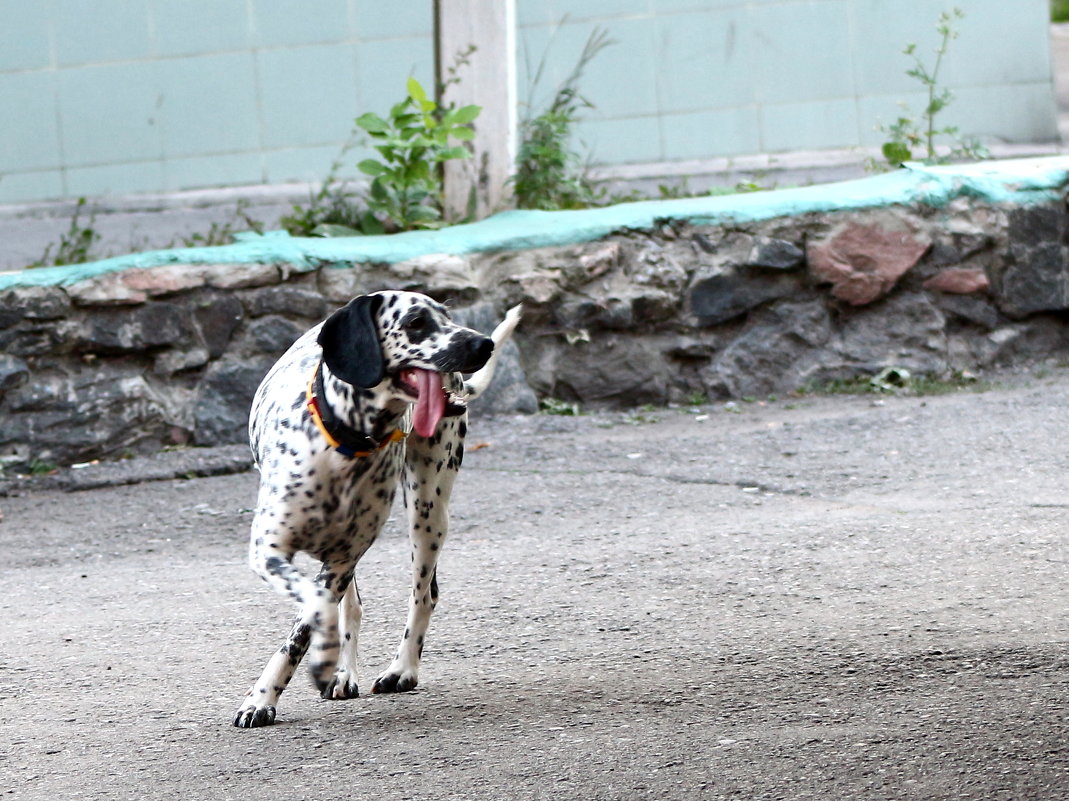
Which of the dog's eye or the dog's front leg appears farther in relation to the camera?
the dog's front leg

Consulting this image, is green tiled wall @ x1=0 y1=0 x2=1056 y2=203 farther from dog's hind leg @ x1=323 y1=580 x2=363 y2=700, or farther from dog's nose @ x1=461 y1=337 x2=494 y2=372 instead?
dog's nose @ x1=461 y1=337 x2=494 y2=372

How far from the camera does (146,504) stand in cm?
631

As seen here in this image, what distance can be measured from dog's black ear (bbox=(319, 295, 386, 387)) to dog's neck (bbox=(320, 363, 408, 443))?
0.04 meters

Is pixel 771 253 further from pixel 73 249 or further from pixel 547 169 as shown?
pixel 73 249

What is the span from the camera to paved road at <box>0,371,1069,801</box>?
10.7ft

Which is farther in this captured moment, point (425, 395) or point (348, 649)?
point (348, 649)

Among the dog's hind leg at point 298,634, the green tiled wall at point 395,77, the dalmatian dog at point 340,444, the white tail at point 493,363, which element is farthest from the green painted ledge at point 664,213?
the dog's hind leg at point 298,634

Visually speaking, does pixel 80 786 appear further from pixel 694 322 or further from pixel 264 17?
pixel 264 17

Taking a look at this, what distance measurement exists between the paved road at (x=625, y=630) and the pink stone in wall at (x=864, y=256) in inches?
43.0

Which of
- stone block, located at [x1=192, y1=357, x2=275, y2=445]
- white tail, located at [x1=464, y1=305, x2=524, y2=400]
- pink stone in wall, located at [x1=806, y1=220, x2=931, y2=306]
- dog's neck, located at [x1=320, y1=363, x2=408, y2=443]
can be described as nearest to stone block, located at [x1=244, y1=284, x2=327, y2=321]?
stone block, located at [x1=192, y1=357, x2=275, y2=445]

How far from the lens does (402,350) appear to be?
3.58 meters

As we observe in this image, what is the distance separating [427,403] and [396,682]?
0.93 meters

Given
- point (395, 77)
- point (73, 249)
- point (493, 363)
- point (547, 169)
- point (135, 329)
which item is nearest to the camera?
point (493, 363)

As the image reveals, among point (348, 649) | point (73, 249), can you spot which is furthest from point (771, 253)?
point (348, 649)
